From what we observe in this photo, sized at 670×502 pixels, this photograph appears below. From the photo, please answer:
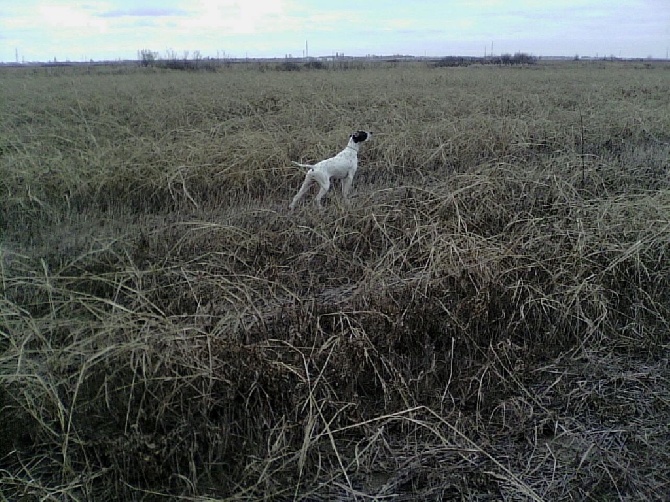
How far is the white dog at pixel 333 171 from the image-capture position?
5645 millimetres

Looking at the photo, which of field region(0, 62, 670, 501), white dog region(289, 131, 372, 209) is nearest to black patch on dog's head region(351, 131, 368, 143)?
white dog region(289, 131, 372, 209)

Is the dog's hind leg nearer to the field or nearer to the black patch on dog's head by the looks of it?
the field

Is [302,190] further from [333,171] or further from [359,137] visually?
[359,137]

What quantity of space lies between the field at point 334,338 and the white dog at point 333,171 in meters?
0.25

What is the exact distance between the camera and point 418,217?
484 centimetres

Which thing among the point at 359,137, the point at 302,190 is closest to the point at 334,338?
the point at 302,190

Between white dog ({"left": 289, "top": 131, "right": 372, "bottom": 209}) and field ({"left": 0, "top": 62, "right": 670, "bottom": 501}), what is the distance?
25 cm

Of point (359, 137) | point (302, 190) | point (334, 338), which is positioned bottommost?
point (334, 338)

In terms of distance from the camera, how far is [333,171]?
18.9 feet

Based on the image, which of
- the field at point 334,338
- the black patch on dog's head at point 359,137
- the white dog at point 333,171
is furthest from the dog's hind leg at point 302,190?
the black patch on dog's head at point 359,137

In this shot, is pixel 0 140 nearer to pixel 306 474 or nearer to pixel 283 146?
pixel 283 146

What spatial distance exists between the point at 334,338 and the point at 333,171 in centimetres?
298

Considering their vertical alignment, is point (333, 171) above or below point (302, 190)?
above

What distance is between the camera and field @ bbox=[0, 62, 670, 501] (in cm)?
242
